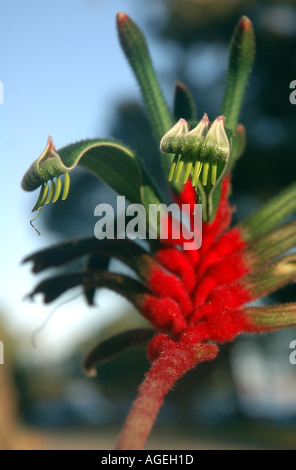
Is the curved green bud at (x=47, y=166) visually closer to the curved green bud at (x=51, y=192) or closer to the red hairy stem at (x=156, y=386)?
the curved green bud at (x=51, y=192)

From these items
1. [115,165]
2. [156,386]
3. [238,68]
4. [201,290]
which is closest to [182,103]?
[238,68]

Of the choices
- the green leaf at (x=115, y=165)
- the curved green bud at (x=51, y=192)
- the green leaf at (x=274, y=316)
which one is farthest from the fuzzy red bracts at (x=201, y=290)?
the curved green bud at (x=51, y=192)

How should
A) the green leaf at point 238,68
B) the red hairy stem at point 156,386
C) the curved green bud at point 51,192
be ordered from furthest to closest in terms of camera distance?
the green leaf at point 238,68, the curved green bud at point 51,192, the red hairy stem at point 156,386

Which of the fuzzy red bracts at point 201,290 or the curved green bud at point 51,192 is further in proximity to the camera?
the fuzzy red bracts at point 201,290

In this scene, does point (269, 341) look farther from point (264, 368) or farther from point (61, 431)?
point (61, 431)

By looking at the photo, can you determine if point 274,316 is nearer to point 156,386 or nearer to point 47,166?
point 156,386

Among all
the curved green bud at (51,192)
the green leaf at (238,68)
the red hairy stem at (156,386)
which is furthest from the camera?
the green leaf at (238,68)

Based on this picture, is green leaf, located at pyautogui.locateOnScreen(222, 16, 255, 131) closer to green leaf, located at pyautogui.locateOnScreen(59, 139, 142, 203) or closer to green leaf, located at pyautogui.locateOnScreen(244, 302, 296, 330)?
green leaf, located at pyautogui.locateOnScreen(59, 139, 142, 203)
